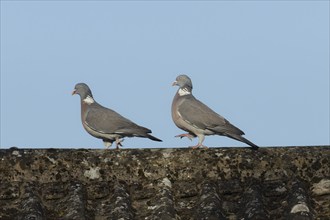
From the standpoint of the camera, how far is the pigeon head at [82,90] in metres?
12.7

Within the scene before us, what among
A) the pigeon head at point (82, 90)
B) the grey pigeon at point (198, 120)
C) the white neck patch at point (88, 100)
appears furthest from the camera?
the pigeon head at point (82, 90)

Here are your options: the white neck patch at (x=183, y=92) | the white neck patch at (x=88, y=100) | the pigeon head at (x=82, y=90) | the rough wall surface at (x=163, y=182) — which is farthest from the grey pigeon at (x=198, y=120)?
the rough wall surface at (x=163, y=182)

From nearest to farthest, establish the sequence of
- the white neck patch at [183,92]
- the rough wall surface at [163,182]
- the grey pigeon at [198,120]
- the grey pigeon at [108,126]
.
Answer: the rough wall surface at [163,182]
the grey pigeon at [198,120]
the grey pigeon at [108,126]
the white neck patch at [183,92]

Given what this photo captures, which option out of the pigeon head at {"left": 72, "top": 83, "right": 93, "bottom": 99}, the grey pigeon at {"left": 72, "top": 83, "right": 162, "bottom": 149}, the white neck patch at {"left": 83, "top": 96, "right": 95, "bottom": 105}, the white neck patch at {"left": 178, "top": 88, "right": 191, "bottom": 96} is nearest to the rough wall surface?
the grey pigeon at {"left": 72, "top": 83, "right": 162, "bottom": 149}

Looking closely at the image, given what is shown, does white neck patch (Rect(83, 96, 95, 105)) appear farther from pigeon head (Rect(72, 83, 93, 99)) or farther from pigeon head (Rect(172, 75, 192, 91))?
pigeon head (Rect(172, 75, 192, 91))

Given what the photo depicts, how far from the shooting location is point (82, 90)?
1278 cm

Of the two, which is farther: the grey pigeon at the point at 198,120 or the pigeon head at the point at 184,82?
the pigeon head at the point at 184,82

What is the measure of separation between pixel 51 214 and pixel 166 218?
1007 millimetres

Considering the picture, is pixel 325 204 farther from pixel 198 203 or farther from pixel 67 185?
pixel 67 185

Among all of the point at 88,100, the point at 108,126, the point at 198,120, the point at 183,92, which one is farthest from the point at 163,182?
the point at 88,100

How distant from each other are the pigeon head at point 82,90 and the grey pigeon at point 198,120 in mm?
1800

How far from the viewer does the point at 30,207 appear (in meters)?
Answer: 6.70

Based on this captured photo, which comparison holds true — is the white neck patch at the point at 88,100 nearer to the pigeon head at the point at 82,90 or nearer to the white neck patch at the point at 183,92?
the pigeon head at the point at 82,90

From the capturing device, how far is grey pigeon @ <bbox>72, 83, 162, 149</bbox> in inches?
442
